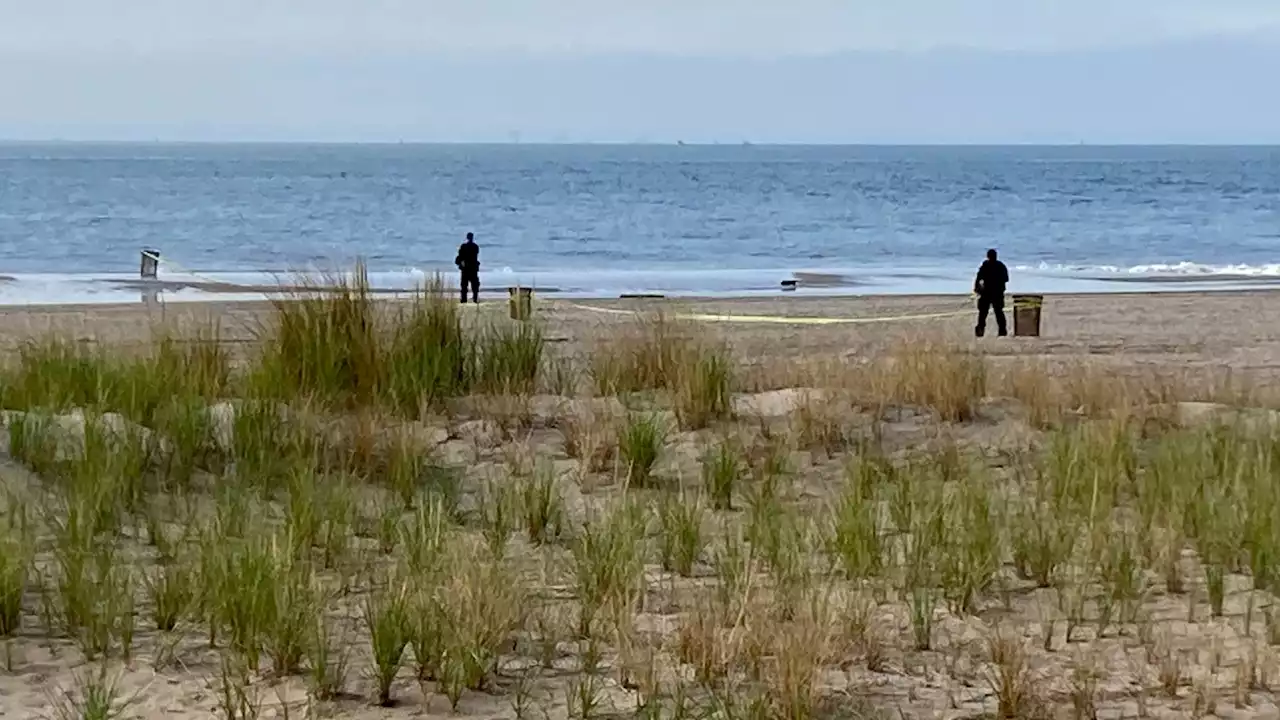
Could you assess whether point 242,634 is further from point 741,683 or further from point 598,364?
point 598,364

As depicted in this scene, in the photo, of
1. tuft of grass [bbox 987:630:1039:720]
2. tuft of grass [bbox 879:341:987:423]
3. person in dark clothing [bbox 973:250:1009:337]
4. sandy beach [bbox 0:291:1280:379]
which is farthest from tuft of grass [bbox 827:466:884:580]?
person in dark clothing [bbox 973:250:1009:337]

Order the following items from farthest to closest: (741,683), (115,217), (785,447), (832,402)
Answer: (115,217)
(832,402)
(785,447)
(741,683)

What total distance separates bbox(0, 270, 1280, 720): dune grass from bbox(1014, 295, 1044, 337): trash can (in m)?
9.34

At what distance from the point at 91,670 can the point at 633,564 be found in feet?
6.71

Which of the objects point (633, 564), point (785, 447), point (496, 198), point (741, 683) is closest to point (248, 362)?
point (785, 447)

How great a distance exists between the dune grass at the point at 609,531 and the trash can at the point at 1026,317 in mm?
9344

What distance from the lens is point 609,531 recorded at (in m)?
6.70

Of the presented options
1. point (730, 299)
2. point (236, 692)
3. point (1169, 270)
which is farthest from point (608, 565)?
point (1169, 270)

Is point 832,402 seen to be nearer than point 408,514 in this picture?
No

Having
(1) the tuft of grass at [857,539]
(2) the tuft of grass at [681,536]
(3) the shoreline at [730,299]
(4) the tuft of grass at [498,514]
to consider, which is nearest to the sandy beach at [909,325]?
(3) the shoreline at [730,299]

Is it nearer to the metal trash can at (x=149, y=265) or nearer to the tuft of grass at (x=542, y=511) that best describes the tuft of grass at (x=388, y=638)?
the tuft of grass at (x=542, y=511)

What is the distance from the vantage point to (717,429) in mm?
9359

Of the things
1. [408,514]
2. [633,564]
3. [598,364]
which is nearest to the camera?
[633,564]

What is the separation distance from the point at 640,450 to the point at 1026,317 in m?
12.8
